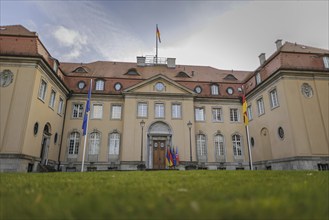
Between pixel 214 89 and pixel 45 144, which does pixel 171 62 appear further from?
pixel 45 144

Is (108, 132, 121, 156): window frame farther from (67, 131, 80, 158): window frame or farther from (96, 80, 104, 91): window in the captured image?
(96, 80, 104, 91): window

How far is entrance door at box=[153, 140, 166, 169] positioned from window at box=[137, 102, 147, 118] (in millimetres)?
3313

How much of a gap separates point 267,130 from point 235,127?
4.61m

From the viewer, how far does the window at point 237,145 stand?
25672mm

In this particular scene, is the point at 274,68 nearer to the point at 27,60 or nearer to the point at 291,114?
the point at 291,114

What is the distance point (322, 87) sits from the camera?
1973 centimetres

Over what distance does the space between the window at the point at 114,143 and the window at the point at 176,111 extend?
6916 mm

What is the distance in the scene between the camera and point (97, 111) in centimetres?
2503

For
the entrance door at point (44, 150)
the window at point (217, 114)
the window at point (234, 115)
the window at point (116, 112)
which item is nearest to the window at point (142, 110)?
the window at point (116, 112)

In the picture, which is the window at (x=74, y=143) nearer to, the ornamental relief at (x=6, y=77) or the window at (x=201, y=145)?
the ornamental relief at (x=6, y=77)

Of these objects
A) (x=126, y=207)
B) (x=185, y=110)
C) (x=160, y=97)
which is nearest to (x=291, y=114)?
(x=185, y=110)

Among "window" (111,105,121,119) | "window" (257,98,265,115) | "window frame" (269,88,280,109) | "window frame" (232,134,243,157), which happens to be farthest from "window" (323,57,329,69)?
"window" (111,105,121,119)

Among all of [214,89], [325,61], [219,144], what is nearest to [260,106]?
[214,89]

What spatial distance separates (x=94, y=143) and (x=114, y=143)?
7.38ft
